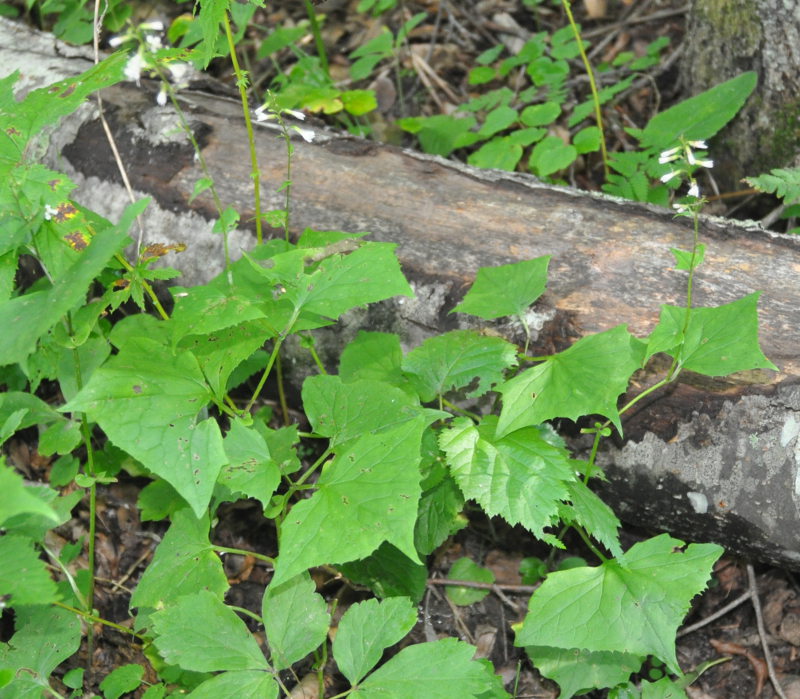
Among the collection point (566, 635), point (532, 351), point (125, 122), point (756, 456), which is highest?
point (125, 122)

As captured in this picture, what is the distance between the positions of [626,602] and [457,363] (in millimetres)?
772

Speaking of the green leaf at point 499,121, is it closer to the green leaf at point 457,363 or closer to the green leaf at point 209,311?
the green leaf at point 457,363

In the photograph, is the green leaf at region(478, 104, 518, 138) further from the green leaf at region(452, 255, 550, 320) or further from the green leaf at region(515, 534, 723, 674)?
the green leaf at region(515, 534, 723, 674)

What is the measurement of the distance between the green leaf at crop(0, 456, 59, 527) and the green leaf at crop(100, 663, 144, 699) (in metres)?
0.99

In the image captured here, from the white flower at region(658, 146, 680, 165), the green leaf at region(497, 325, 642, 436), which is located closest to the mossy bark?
the white flower at region(658, 146, 680, 165)

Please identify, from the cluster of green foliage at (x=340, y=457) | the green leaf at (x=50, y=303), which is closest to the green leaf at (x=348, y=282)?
the cluster of green foliage at (x=340, y=457)

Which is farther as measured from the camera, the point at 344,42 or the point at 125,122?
the point at 344,42

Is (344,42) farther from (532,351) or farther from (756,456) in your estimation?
(756,456)

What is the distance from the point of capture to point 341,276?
2.16 m

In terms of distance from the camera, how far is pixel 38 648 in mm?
2156

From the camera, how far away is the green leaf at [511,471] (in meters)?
1.98

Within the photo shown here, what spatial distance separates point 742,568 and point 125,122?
2.85 m

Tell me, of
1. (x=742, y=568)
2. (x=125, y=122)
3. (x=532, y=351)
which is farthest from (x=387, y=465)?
(x=125, y=122)

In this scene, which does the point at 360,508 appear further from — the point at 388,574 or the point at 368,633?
the point at 388,574
